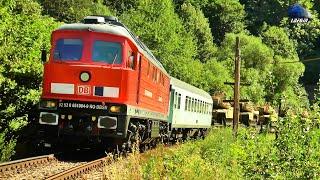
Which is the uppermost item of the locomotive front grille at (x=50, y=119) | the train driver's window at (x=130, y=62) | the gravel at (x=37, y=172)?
the train driver's window at (x=130, y=62)

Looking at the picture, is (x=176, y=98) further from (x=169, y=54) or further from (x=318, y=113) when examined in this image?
(x=169, y=54)

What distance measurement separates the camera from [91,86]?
15180mm

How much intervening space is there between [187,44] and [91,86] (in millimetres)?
52330

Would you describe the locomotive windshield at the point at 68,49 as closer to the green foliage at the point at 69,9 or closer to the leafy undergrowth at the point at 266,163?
the leafy undergrowth at the point at 266,163

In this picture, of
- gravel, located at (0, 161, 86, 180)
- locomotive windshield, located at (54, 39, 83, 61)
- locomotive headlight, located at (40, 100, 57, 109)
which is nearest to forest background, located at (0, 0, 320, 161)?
locomotive headlight, located at (40, 100, 57, 109)

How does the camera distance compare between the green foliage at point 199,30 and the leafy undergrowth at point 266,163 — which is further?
the green foliage at point 199,30

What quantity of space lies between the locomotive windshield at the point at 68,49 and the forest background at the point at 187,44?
1683 mm

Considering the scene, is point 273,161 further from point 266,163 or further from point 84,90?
point 84,90

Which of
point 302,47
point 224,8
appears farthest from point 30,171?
point 302,47

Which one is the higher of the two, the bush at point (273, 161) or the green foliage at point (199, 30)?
the green foliage at point (199, 30)

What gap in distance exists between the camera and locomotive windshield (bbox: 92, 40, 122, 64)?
1542 cm

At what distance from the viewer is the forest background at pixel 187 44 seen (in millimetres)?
16828

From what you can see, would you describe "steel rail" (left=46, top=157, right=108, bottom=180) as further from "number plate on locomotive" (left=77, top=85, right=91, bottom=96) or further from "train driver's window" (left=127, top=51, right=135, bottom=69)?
"train driver's window" (left=127, top=51, right=135, bottom=69)

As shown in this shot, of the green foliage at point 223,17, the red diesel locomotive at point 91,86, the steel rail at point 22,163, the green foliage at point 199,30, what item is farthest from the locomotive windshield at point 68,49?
the green foliage at point 223,17
